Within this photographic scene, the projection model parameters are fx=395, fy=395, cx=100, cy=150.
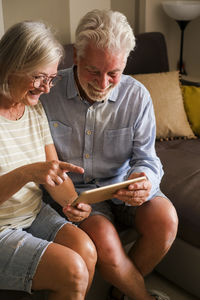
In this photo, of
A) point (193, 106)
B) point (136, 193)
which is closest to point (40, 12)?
point (193, 106)

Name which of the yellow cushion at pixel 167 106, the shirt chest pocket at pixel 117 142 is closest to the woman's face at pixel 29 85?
the shirt chest pocket at pixel 117 142

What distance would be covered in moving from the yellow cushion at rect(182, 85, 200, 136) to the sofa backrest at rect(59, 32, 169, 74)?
31 centimetres

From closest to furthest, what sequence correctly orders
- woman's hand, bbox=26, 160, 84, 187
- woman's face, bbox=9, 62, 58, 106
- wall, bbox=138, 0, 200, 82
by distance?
woman's hand, bbox=26, 160, 84, 187, woman's face, bbox=9, 62, 58, 106, wall, bbox=138, 0, 200, 82

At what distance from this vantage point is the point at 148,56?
245cm

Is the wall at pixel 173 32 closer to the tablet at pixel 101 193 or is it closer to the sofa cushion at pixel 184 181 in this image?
the sofa cushion at pixel 184 181

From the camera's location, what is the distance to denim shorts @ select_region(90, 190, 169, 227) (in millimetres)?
1540

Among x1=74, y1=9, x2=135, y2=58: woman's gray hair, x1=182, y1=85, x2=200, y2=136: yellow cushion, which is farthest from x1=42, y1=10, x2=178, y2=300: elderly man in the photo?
x1=182, y1=85, x2=200, y2=136: yellow cushion

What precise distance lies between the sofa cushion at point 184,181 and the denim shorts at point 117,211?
142 mm

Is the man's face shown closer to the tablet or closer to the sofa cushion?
the tablet

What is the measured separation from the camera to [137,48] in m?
2.41

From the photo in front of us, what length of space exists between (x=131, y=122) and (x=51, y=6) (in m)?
1.21

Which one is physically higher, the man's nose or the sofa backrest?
the man's nose

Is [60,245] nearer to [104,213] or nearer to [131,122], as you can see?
[104,213]

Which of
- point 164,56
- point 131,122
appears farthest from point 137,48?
point 131,122
